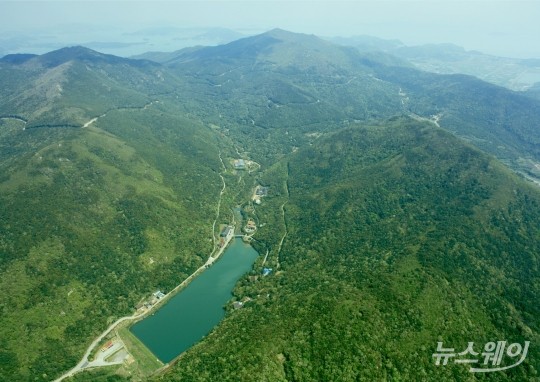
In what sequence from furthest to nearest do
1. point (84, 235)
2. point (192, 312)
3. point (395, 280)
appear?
point (84, 235), point (192, 312), point (395, 280)

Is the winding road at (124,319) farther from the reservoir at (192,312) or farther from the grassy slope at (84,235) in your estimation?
the grassy slope at (84,235)

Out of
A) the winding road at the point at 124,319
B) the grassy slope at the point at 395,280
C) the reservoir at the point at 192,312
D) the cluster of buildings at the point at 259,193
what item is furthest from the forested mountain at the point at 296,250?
the reservoir at the point at 192,312

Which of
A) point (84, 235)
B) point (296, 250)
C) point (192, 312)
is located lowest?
point (192, 312)

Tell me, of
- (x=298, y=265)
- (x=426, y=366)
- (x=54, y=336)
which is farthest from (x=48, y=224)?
(x=426, y=366)

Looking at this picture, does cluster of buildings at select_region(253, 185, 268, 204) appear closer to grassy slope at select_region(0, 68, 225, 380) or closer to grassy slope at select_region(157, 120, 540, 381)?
grassy slope at select_region(0, 68, 225, 380)

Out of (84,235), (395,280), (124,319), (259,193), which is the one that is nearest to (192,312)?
(124,319)

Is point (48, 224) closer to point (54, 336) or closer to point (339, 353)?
point (54, 336)

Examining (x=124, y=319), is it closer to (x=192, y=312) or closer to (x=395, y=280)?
(x=192, y=312)
